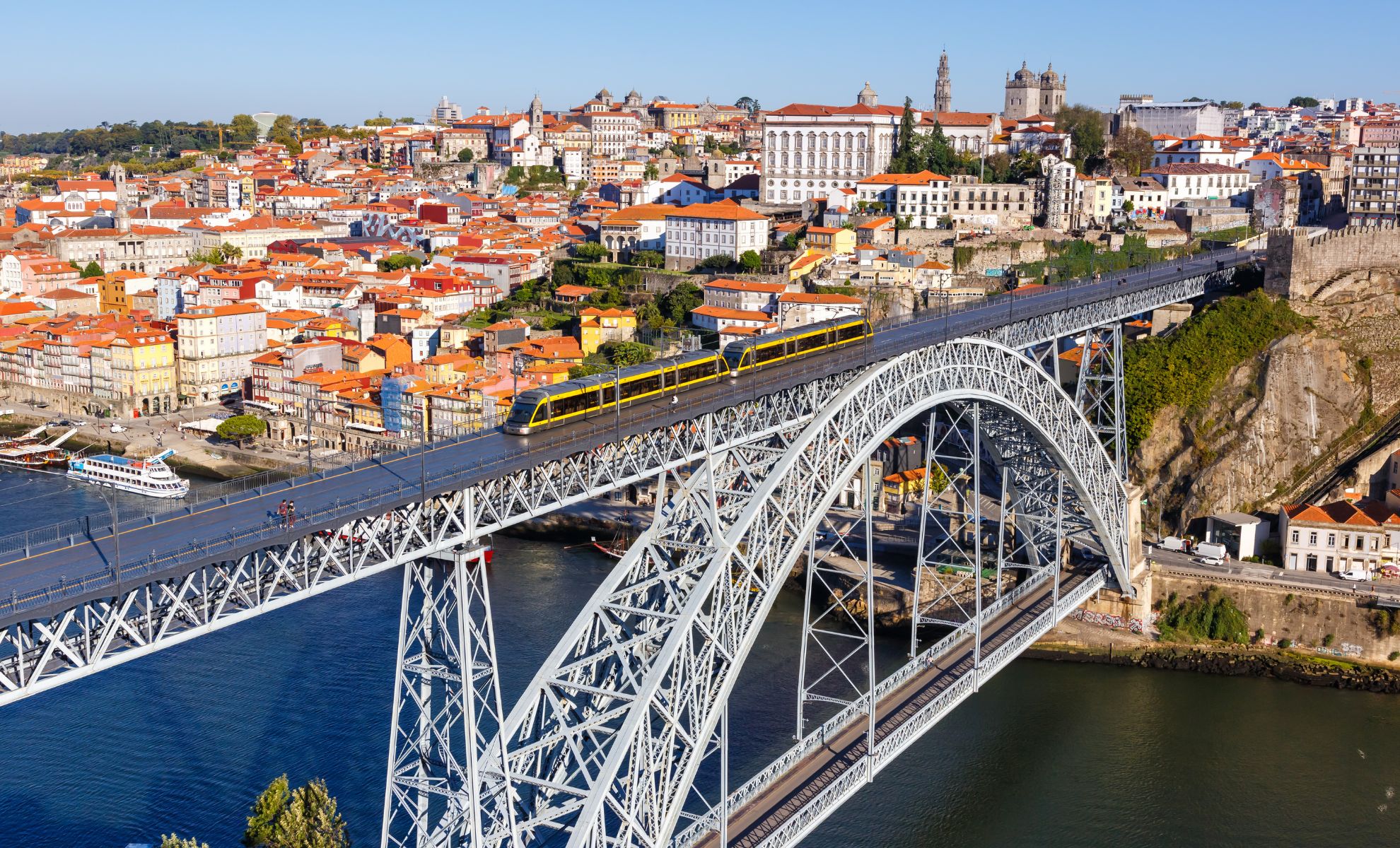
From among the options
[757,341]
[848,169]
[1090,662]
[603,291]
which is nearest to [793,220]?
[848,169]

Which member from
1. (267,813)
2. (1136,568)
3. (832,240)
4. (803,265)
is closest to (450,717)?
(267,813)

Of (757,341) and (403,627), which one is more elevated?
(757,341)

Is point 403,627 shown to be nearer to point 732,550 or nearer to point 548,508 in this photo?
point 548,508

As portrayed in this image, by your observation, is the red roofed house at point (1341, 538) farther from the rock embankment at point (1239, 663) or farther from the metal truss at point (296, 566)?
the metal truss at point (296, 566)

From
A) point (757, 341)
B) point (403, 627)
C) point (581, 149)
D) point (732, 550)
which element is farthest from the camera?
point (581, 149)

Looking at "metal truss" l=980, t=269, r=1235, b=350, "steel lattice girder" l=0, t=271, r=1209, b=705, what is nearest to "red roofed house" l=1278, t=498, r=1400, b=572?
"metal truss" l=980, t=269, r=1235, b=350

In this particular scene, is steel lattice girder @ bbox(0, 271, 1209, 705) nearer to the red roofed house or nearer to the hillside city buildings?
the red roofed house

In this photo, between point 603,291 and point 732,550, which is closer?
point 732,550

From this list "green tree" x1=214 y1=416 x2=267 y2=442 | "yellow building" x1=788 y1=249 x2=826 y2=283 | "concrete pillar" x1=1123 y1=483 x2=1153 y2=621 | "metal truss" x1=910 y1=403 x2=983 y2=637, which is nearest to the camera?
"metal truss" x1=910 y1=403 x2=983 y2=637
